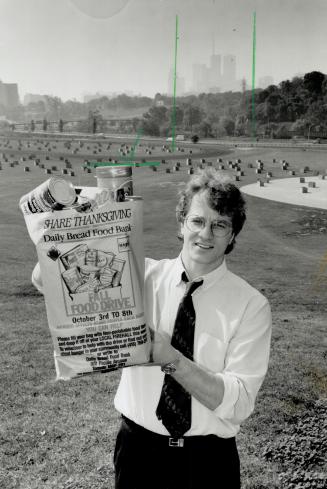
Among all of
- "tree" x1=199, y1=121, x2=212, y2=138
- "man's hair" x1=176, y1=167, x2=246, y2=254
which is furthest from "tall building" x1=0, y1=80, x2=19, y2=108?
"man's hair" x1=176, y1=167, x2=246, y2=254

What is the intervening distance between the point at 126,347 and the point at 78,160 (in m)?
38.8

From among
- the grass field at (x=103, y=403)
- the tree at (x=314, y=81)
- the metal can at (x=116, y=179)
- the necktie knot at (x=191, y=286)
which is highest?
the tree at (x=314, y=81)

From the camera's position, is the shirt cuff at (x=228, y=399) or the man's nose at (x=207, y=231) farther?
the man's nose at (x=207, y=231)

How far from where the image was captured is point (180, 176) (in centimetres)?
3472

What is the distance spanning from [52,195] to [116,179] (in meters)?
0.32

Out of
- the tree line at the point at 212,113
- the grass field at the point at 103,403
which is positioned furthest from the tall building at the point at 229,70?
the grass field at the point at 103,403

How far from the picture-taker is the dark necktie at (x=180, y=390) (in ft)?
9.30

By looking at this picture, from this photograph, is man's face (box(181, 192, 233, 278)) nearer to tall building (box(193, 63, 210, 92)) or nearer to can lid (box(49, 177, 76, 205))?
can lid (box(49, 177, 76, 205))

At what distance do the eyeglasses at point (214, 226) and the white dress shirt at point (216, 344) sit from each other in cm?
22

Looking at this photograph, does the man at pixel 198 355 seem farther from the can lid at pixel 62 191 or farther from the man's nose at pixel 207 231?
the can lid at pixel 62 191

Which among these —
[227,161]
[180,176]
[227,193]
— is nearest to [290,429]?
[227,193]

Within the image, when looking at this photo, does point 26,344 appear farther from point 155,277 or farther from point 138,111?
point 138,111

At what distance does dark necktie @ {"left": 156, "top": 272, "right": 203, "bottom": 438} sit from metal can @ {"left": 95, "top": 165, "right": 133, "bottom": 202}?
765 mm

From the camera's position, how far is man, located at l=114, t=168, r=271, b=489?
111 inches
